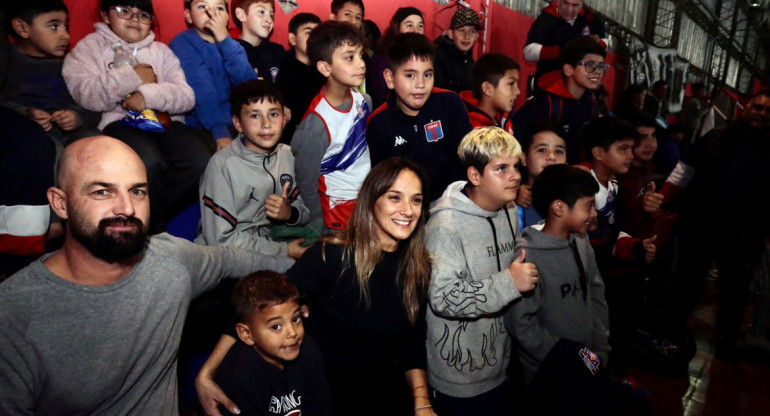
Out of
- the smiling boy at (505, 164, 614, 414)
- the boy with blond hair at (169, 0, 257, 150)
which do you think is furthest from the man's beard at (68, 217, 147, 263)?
the boy with blond hair at (169, 0, 257, 150)

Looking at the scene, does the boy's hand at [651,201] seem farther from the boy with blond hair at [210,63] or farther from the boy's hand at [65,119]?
the boy's hand at [65,119]

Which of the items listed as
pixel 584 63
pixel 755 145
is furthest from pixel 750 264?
pixel 584 63

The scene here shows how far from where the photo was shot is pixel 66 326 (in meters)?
1.51

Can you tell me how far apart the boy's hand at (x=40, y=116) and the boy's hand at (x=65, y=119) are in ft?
0.11

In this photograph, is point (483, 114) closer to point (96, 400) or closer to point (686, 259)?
point (686, 259)

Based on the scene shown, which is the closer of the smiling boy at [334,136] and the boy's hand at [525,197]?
the smiling boy at [334,136]

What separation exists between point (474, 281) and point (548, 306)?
574 millimetres

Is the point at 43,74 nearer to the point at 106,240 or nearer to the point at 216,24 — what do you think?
the point at 216,24

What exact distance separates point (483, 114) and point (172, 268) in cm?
263

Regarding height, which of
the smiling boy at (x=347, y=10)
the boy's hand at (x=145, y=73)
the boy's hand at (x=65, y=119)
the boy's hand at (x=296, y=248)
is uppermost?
the smiling boy at (x=347, y=10)

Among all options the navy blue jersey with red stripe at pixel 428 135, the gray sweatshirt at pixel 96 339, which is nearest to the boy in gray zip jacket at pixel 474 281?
the navy blue jersey with red stripe at pixel 428 135

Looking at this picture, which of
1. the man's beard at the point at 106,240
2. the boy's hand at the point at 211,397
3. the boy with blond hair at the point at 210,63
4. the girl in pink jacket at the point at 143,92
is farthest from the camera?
the boy with blond hair at the point at 210,63

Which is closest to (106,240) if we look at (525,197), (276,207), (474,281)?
(276,207)

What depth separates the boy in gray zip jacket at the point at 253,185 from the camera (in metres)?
2.56
